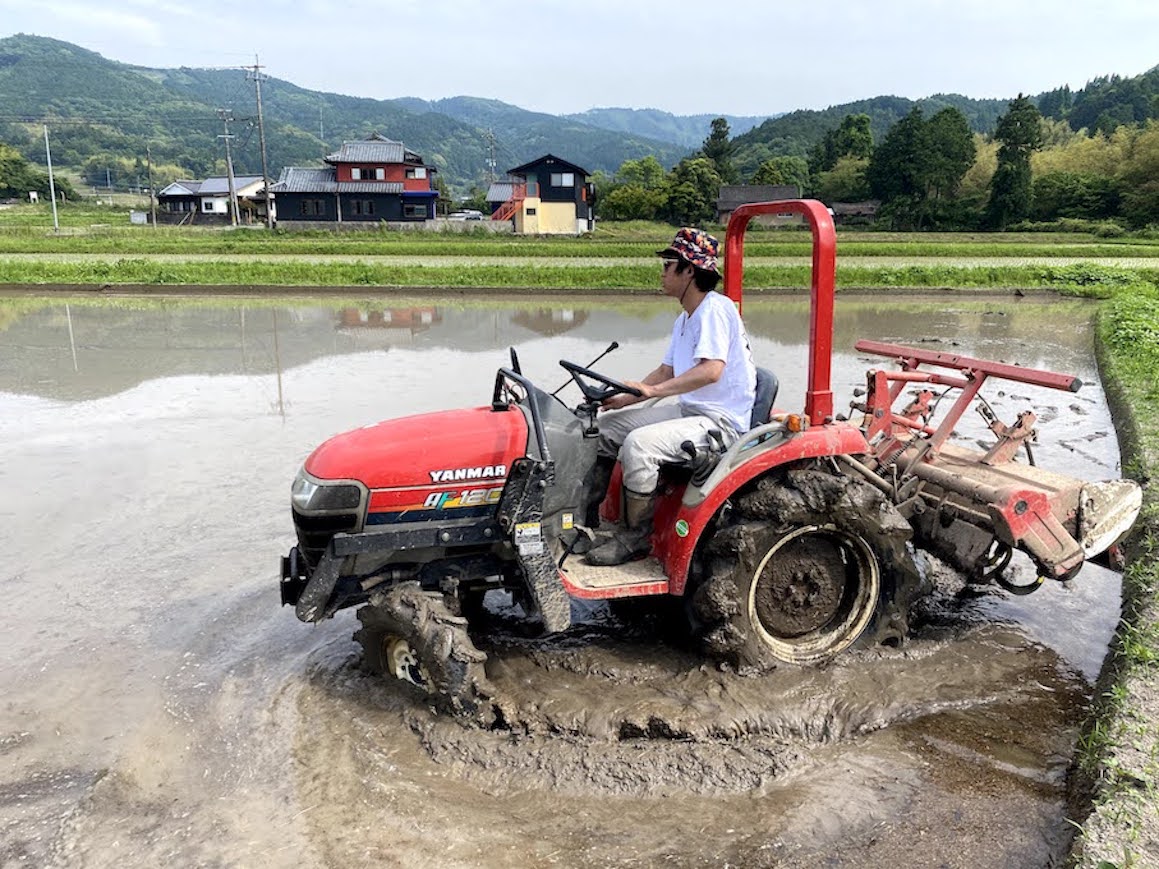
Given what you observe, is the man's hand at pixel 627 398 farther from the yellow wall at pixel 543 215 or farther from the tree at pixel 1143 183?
the yellow wall at pixel 543 215

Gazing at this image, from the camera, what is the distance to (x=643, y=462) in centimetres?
356

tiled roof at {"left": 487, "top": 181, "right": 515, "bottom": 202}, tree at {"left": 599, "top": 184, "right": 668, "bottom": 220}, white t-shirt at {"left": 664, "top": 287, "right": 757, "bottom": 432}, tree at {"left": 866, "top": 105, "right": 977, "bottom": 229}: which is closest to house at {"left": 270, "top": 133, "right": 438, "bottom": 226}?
tiled roof at {"left": 487, "top": 181, "right": 515, "bottom": 202}

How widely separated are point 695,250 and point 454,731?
233 centimetres

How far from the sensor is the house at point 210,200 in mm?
62906

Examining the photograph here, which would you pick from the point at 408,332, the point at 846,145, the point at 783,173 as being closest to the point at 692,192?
the point at 783,173

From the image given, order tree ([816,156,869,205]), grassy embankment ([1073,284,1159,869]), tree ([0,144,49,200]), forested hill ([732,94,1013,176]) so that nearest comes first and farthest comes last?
1. grassy embankment ([1073,284,1159,869])
2. tree ([816,156,869,205])
3. tree ([0,144,49,200])
4. forested hill ([732,94,1013,176])

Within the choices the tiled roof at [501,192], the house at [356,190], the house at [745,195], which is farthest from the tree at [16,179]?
the house at [745,195]

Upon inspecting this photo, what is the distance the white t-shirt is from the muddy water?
1.18m

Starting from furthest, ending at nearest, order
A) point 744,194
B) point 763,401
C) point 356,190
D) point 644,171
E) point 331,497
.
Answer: point 644,171 → point 744,194 → point 356,190 → point 763,401 → point 331,497

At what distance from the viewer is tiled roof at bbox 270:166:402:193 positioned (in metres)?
48.5

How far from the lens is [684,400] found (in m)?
3.88

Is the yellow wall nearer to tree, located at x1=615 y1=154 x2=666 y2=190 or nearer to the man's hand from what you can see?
tree, located at x1=615 y1=154 x2=666 y2=190

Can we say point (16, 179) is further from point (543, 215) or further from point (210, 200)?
point (543, 215)

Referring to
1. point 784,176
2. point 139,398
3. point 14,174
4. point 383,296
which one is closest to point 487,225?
point 383,296
